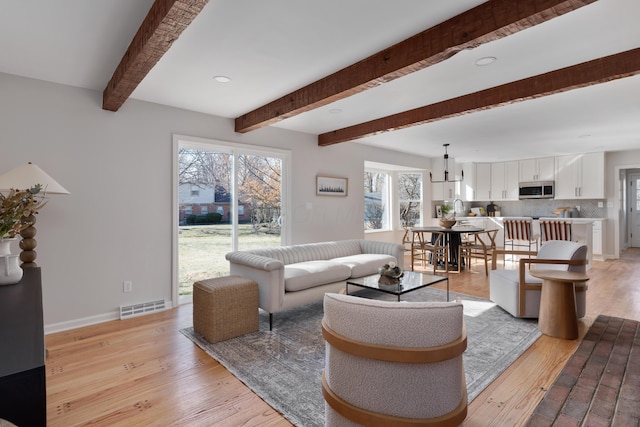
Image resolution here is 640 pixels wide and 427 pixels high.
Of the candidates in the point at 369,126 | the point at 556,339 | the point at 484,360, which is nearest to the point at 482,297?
the point at 556,339

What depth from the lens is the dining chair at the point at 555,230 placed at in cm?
605

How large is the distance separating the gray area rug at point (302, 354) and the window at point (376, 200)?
158 inches

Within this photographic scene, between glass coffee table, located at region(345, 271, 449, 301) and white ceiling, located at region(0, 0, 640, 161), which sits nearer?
white ceiling, located at region(0, 0, 640, 161)

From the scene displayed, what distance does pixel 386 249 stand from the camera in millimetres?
4922

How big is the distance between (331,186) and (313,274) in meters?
2.47

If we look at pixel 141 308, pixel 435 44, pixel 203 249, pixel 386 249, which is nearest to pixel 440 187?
pixel 386 249

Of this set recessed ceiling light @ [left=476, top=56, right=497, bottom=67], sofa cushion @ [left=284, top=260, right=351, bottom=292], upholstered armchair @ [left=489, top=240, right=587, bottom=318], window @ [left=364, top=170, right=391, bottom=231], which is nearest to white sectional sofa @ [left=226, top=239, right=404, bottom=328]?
sofa cushion @ [left=284, top=260, right=351, bottom=292]

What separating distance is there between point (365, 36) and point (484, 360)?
256 cm

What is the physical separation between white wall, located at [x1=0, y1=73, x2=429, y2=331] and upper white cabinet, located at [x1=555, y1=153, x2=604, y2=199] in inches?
291

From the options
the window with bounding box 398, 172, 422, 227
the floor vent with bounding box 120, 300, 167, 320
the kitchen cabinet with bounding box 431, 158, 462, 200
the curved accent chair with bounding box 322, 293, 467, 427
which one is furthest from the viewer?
the window with bounding box 398, 172, 422, 227

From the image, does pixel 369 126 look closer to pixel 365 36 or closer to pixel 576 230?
pixel 365 36

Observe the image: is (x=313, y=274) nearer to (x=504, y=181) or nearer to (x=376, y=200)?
(x=376, y=200)

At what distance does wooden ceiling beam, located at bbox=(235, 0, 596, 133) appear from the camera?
183 centimetres

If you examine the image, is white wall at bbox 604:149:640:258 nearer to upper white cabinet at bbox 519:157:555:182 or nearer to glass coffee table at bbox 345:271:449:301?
upper white cabinet at bbox 519:157:555:182
